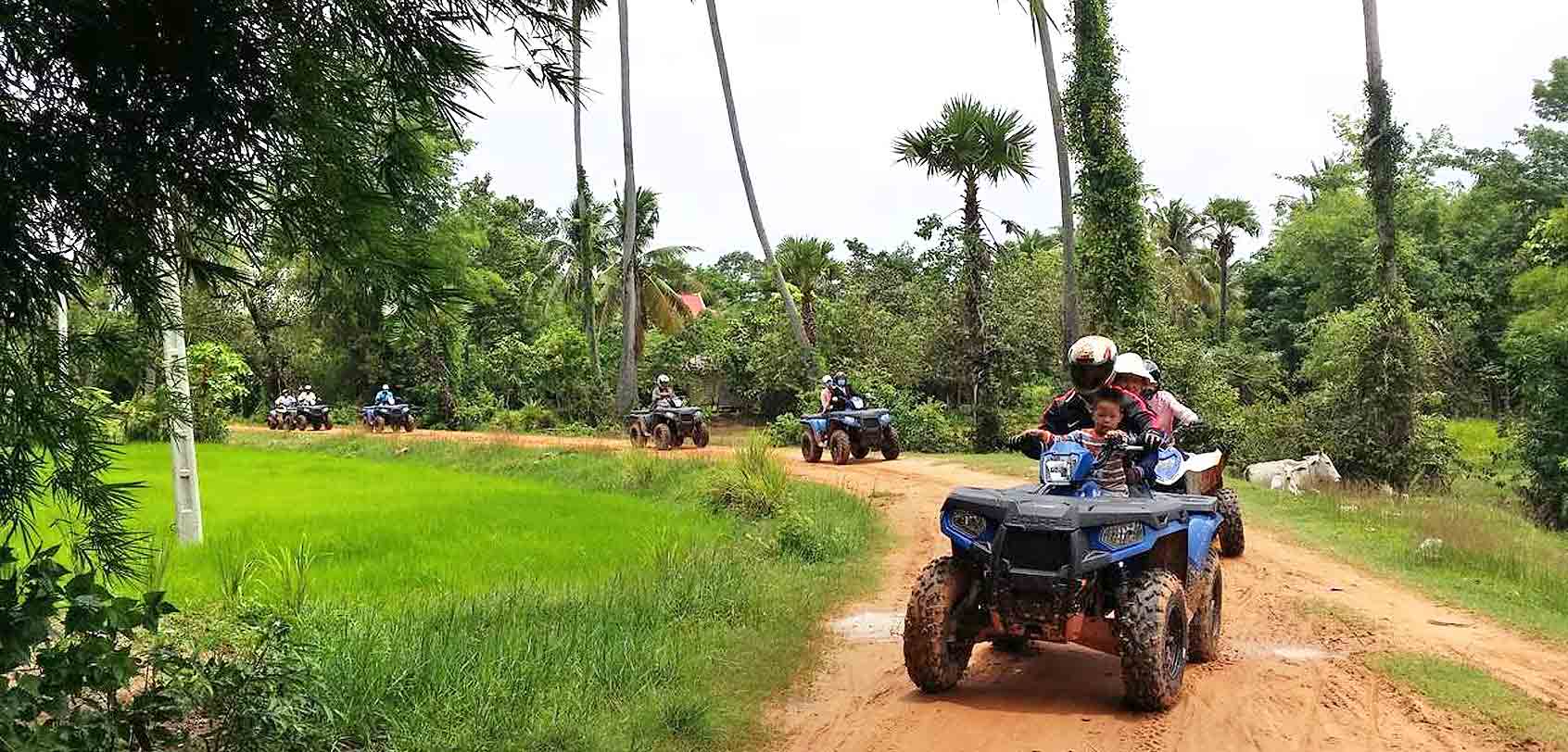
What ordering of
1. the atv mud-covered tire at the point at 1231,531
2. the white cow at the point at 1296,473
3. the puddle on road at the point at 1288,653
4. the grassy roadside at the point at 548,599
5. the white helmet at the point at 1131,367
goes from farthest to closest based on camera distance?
the white cow at the point at 1296,473, the atv mud-covered tire at the point at 1231,531, the white helmet at the point at 1131,367, the puddle on road at the point at 1288,653, the grassy roadside at the point at 548,599

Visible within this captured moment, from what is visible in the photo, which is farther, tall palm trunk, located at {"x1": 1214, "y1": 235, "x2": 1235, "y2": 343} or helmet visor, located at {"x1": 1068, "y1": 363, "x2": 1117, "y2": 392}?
tall palm trunk, located at {"x1": 1214, "y1": 235, "x2": 1235, "y2": 343}

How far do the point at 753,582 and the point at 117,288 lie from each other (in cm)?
551

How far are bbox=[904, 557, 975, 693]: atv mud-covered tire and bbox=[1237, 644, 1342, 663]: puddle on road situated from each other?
209 cm

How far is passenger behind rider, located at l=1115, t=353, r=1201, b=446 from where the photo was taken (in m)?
8.27

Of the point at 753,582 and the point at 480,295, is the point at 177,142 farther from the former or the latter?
the point at 753,582

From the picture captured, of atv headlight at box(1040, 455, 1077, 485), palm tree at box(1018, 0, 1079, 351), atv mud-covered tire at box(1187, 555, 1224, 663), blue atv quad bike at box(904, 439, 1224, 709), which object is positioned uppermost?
palm tree at box(1018, 0, 1079, 351)

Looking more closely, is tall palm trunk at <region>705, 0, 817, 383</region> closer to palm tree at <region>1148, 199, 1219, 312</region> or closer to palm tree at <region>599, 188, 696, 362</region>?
palm tree at <region>599, 188, 696, 362</region>

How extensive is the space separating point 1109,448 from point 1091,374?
0.45 m

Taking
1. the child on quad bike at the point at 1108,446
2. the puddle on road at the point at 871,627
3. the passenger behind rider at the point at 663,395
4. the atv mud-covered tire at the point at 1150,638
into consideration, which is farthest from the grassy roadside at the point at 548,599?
the passenger behind rider at the point at 663,395

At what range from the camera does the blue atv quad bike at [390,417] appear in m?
33.3

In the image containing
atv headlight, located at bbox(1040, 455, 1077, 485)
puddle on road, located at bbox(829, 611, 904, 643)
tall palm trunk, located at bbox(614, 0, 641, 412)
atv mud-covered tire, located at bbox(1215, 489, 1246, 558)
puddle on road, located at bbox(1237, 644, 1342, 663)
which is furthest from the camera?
tall palm trunk, located at bbox(614, 0, 641, 412)

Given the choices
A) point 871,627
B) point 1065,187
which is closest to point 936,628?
point 871,627

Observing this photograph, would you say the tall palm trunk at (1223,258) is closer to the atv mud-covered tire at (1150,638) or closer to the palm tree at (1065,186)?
the palm tree at (1065,186)

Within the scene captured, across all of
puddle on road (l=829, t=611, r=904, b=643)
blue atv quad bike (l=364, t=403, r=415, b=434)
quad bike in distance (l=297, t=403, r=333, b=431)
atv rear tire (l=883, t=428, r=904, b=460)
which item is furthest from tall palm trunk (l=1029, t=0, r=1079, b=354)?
quad bike in distance (l=297, t=403, r=333, b=431)
